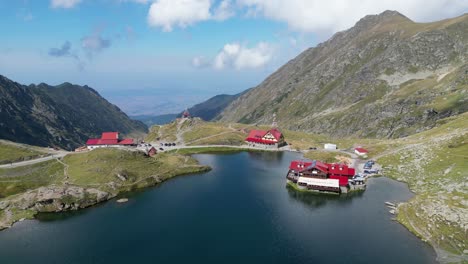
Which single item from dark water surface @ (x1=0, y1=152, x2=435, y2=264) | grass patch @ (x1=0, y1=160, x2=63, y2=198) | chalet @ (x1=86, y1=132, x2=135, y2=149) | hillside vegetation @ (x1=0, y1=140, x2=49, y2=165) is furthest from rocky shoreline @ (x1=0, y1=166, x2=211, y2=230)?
chalet @ (x1=86, y1=132, x2=135, y2=149)

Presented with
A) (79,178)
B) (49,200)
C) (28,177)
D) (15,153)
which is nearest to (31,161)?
(15,153)

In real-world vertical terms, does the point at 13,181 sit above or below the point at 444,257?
above

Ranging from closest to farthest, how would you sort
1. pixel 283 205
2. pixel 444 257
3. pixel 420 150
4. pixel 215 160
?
1. pixel 444 257
2. pixel 283 205
3. pixel 420 150
4. pixel 215 160

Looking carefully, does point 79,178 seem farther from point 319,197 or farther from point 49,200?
point 319,197

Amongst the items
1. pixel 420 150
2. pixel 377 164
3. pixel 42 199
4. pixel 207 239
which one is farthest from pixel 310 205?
pixel 42 199

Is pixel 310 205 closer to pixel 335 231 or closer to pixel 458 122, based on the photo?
pixel 335 231

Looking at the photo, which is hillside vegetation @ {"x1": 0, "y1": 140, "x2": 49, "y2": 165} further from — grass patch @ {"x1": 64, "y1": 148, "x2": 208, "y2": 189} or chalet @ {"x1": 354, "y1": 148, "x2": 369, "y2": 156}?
chalet @ {"x1": 354, "y1": 148, "x2": 369, "y2": 156}
